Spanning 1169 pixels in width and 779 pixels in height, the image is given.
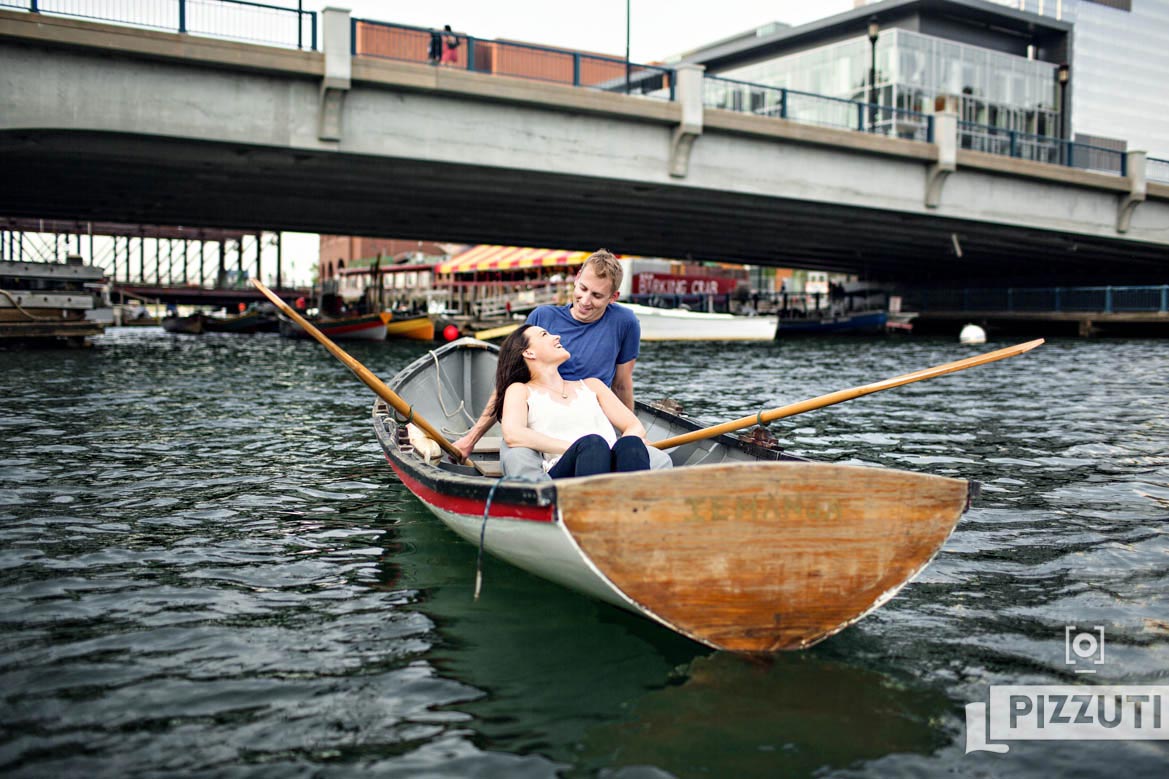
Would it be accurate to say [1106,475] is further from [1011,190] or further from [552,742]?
[1011,190]

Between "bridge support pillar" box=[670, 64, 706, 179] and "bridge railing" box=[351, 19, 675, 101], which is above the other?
"bridge railing" box=[351, 19, 675, 101]

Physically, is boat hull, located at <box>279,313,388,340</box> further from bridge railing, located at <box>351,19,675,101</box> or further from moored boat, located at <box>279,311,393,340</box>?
bridge railing, located at <box>351,19,675,101</box>

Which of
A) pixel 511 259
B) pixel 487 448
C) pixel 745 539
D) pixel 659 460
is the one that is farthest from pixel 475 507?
pixel 511 259

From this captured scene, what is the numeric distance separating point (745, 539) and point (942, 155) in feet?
92.8

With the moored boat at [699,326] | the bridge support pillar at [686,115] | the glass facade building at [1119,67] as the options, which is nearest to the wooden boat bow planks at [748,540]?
the bridge support pillar at [686,115]

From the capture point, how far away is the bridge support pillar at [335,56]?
2070 centimetres

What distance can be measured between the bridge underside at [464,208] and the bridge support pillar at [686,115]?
103cm

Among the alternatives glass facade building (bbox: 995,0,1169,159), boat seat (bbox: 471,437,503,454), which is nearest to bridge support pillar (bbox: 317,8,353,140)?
boat seat (bbox: 471,437,503,454)

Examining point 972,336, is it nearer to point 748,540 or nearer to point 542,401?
point 542,401

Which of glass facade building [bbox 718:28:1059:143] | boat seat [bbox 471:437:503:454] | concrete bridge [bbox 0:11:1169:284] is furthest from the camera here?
glass facade building [bbox 718:28:1059:143]

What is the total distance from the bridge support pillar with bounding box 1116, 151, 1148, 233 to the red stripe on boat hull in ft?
111

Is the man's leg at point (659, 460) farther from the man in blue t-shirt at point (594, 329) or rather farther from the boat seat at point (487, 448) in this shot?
the boat seat at point (487, 448)

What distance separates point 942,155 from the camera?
96.8 ft

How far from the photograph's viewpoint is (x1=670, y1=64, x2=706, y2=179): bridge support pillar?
24875 mm
